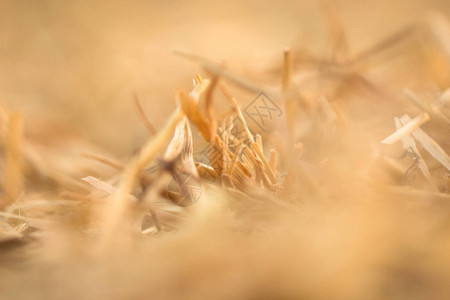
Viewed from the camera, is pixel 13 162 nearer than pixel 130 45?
Yes

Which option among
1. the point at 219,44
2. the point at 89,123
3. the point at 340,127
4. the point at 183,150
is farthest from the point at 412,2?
the point at 183,150

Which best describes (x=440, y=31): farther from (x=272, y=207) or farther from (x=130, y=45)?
(x=130, y=45)

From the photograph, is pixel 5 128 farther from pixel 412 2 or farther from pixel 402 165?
pixel 412 2

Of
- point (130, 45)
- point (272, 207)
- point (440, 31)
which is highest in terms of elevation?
point (130, 45)

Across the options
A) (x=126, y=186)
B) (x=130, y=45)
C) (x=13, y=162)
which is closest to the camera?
(x=126, y=186)

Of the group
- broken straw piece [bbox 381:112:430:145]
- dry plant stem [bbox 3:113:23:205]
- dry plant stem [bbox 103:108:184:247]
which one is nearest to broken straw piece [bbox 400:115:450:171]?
broken straw piece [bbox 381:112:430:145]

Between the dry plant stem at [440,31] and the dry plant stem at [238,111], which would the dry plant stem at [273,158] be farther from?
the dry plant stem at [440,31]

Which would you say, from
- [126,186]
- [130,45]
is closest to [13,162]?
[126,186]

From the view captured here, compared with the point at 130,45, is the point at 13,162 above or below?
below
